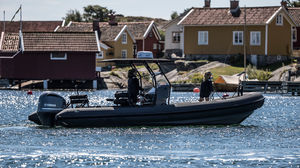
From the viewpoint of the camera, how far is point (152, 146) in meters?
21.7

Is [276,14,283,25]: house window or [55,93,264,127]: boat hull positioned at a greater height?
[276,14,283,25]: house window

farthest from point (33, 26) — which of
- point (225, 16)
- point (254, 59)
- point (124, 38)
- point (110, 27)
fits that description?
point (254, 59)

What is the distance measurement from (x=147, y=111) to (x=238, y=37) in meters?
39.6

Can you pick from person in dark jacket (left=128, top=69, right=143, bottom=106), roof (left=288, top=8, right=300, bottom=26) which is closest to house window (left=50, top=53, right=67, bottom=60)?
roof (left=288, top=8, right=300, bottom=26)

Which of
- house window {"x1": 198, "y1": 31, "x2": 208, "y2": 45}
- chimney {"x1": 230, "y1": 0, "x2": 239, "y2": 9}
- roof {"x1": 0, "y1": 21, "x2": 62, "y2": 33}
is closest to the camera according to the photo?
chimney {"x1": 230, "y1": 0, "x2": 239, "y2": 9}

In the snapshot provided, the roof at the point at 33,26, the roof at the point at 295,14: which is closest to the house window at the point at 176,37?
the roof at the point at 295,14

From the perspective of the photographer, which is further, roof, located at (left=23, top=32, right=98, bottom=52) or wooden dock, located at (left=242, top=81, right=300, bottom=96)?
roof, located at (left=23, top=32, right=98, bottom=52)

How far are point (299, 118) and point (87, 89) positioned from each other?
89.4ft

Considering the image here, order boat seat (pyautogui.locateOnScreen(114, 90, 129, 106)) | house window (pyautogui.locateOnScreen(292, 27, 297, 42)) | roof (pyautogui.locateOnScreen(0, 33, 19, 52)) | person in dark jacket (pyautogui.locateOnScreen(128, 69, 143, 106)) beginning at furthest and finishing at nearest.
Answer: house window (pyautogui.locateOnScreen(292, 27, 297, 42)), roof (pyautogui.locateOnScreen(0, 33, 19, 52)), boat seat (pyautogui.locateOnScreen(114, 90, 129, 106)), person in dark jacket (pyautogui.locateOnScreen(128, 69, 143, 106))

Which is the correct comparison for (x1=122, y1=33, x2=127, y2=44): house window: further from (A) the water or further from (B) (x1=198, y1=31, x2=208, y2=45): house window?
(A) the water

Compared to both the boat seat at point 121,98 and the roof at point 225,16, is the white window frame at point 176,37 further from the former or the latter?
the boat seat at point 121,98

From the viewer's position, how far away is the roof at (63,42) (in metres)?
56.1

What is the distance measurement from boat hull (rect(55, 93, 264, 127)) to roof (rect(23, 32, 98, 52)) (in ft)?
102

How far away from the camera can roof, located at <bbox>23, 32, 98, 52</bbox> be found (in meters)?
56.1
